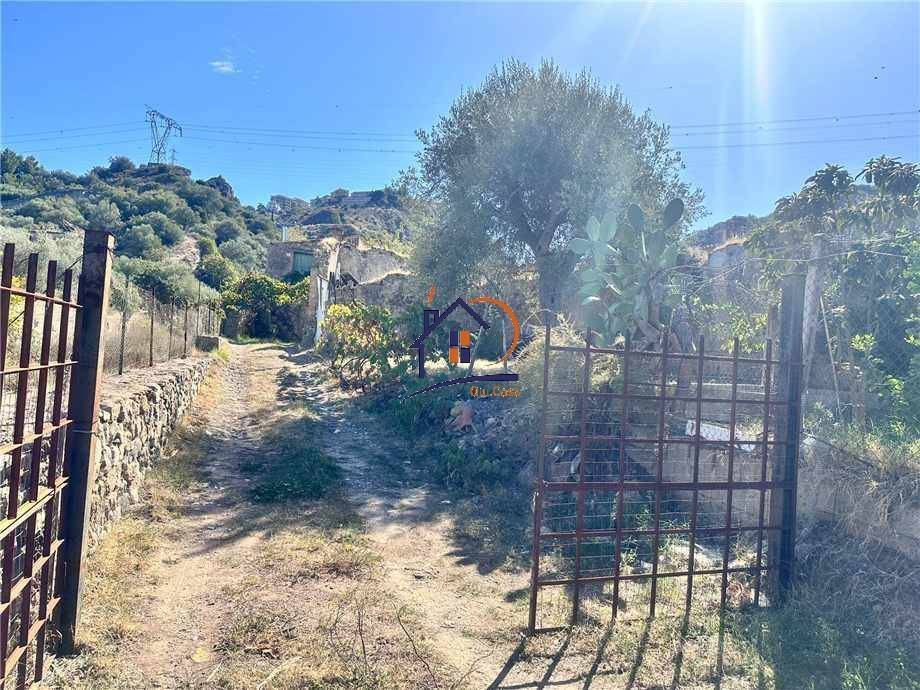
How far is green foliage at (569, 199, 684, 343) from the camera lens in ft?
25.8

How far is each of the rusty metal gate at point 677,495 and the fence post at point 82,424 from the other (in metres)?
Result: 2.70

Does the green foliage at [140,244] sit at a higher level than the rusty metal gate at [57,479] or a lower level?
higher

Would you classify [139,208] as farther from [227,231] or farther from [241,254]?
[241,254]

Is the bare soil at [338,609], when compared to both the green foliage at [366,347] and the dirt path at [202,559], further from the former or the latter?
the green foliage at [366,347]

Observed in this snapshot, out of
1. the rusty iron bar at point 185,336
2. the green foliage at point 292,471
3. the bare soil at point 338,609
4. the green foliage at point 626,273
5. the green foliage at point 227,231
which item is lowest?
the bare soil at point 338,609

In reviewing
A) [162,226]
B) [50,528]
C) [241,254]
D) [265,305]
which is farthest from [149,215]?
[50,528]

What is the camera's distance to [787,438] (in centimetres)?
449


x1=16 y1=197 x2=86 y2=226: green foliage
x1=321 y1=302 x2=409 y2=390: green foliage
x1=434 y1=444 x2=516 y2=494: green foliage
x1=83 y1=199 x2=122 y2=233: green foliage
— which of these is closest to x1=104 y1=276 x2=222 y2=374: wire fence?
x1=321 y1=302 x2=409 y2=390: green foliage

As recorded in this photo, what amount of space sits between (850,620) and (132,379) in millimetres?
7576

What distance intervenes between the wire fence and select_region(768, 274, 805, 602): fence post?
563cm

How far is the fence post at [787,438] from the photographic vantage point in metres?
4.43

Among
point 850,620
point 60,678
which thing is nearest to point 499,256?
point 850,620

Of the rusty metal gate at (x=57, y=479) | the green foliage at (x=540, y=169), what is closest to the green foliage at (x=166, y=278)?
the green foliage at (x=540, y=169)

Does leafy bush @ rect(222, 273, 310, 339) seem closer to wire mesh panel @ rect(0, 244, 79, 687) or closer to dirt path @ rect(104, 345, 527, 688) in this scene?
dirt path @ rect(104, 345, 527, 688)
